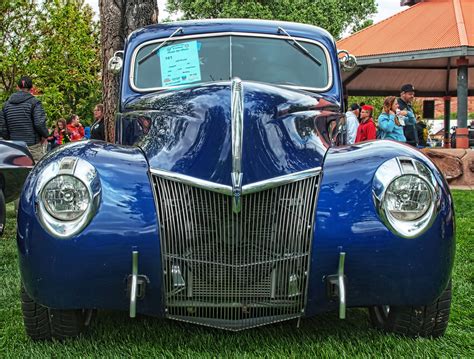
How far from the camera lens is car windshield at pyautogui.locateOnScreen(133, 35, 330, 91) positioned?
4594mm

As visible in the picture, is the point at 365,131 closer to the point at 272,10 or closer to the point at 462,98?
the point at 462,98

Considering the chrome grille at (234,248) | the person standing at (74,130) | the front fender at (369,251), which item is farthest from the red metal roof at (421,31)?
the chrome grille at (234,248)

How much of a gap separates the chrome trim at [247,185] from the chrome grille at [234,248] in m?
0.03

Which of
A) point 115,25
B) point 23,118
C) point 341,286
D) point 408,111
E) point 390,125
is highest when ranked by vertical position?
point 115,25

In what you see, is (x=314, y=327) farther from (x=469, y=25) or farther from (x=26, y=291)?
(x=469, y=25)

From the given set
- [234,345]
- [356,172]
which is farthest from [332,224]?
[234,345]

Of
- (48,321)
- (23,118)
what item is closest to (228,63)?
(48,321)

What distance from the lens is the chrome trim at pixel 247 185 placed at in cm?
312

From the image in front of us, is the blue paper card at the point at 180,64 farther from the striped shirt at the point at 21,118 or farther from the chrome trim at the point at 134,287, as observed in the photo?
the striped shirt at the point at 21,118

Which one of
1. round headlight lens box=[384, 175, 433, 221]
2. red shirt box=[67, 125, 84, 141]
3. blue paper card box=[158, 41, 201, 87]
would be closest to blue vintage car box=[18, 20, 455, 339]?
round headlight lens box=[384, 175, 433, 221]

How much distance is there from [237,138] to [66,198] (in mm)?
839

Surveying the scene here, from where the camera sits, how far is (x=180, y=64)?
15.3 ft

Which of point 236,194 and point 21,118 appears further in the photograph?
point 21,118

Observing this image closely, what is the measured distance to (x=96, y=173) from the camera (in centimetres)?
319
